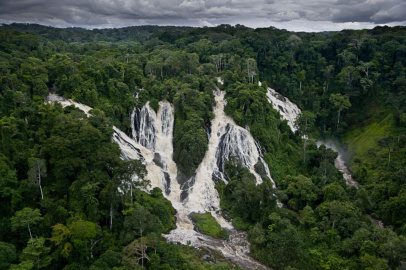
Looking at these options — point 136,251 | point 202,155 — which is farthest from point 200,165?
point 136,251

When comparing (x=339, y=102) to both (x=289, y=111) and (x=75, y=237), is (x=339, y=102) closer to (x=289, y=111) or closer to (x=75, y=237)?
(x=289, y=111)

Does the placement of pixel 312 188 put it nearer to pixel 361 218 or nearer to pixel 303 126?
pixel 361 218

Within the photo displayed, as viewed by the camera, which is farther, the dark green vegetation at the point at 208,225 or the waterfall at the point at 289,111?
the waterfall at the point at 289,111

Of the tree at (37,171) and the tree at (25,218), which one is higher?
the tree at (37,171)

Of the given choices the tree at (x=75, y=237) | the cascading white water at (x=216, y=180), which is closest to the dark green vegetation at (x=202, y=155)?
the tree at (x=75, y=237)

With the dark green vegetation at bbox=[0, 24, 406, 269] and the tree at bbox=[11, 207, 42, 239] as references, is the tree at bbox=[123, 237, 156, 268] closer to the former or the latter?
the dark green vegetation at bbox=[0, 24, 406, 269]

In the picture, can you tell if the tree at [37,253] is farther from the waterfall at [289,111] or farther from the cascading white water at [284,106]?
the cascading white water at [284,106]
